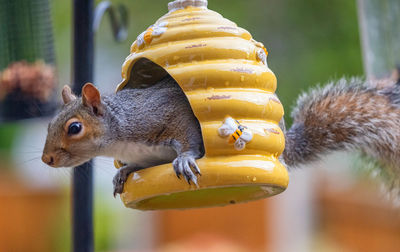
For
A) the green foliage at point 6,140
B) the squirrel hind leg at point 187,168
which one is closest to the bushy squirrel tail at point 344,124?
the squirrel hind leg at point 187,168

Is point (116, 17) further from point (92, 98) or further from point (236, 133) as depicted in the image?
point (236, 133)

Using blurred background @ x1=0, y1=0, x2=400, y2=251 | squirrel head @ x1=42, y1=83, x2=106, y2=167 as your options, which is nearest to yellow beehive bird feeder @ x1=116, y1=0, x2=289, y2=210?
squirrel head @ x1=42, y1=83, x2=106, y2=167

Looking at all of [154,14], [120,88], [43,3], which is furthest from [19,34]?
[154,14]

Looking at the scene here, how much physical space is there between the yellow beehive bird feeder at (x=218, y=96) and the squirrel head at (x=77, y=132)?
0.36ft

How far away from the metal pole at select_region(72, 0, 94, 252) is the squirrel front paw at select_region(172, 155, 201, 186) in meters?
0.37

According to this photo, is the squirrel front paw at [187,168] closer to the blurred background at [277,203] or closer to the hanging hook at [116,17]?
the hanging hook at [116,17]

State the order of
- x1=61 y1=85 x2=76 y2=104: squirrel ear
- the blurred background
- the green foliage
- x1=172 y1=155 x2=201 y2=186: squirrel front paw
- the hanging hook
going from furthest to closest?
the green foliage → the blurred background → the hanging hook → x1=61 y1=85 x2=76 y2=104: squirrel ear → x1=172 y1=155 x2=201 y2=186: squirrel front paw

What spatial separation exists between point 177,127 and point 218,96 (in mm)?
164

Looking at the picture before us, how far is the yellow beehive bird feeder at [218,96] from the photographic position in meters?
1.04

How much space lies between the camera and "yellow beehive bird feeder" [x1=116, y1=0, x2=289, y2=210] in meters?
1.04

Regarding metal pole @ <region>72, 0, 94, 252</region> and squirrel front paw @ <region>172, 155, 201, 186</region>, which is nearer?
squirrel front paw @ <region>172, 155, 201, 186</region>

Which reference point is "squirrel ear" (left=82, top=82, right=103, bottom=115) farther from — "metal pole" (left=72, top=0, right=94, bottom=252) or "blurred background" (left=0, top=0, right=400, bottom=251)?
"blurred background" (left=0, top=0, right=400, bottom=251)

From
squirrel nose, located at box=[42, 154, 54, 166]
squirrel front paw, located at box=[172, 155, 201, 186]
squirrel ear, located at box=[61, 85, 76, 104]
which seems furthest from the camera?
squirrel ear, located at box=[61, 85, 76, 104]

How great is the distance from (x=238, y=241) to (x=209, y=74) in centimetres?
290
